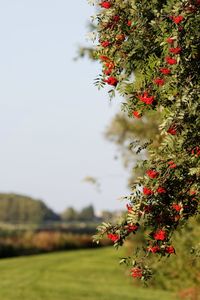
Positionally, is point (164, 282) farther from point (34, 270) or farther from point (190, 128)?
point (190, 128)

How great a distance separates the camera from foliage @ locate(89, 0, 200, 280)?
8188 millimetres

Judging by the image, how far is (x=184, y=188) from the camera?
354 inches

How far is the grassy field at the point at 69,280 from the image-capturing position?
25.5 m

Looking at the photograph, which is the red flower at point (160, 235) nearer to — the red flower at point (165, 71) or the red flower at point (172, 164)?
the red flower at point (172, 164)

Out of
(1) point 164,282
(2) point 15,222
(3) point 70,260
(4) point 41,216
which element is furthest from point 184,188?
(4) point 41,216

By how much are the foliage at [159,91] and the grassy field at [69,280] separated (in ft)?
53.6

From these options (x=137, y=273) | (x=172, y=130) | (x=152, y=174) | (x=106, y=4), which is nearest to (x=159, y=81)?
(x=172, y=130)

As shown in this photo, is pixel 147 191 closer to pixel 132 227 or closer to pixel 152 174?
pixel 152 174

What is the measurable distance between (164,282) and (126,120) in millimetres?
12522

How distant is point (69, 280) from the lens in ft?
101

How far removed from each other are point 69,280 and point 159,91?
23531mm

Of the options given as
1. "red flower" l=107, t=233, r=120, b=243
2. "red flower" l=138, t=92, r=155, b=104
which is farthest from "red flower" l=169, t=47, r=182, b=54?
"red flower" l=107, t=233, r=120, b=243

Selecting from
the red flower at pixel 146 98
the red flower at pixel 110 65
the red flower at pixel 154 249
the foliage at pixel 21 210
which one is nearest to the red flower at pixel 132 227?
the red flower at pixel 154 249

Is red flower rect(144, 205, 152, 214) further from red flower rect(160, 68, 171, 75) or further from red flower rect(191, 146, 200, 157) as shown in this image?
red flower rect(160, 68, 171, 75)
